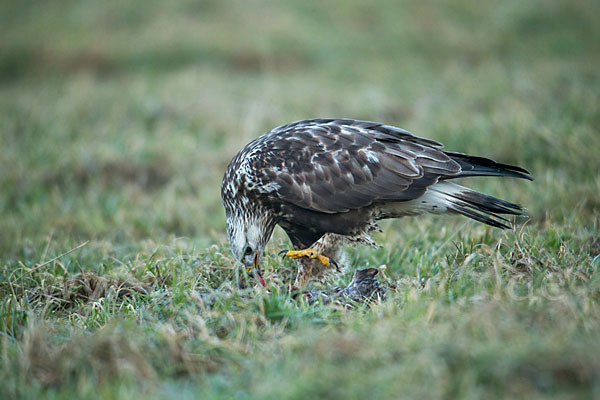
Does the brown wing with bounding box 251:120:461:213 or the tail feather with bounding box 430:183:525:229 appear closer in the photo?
the tail feather with bounding box 430:183:525:229

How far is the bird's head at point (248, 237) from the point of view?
3.97 meters

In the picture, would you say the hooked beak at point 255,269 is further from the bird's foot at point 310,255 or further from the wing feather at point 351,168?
the wing feather at point 351,168

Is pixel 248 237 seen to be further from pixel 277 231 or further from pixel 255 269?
pixel 277 231

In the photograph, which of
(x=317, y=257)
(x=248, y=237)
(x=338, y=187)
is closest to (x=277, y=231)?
(x=317, y=257)

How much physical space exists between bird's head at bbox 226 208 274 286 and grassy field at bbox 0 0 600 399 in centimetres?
15

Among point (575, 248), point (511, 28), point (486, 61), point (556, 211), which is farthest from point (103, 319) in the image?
point (511, 28)

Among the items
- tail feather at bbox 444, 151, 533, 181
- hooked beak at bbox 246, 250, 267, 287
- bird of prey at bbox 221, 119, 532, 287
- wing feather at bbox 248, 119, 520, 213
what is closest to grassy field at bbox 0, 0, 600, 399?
hooked beak at bbox 246, 250, 267, 287

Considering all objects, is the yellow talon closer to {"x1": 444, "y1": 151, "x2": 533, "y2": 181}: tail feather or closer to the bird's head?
the bird's head

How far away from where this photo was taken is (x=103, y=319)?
3.38 meters

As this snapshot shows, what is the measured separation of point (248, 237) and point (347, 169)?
822 mm

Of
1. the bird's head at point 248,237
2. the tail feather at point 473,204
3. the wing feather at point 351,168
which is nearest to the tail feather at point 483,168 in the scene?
the wing feather at point 351,168

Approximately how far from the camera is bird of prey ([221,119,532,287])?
153 inches

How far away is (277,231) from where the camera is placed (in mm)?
5598

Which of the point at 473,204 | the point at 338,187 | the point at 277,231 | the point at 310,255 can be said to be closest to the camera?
the point at 473,204
